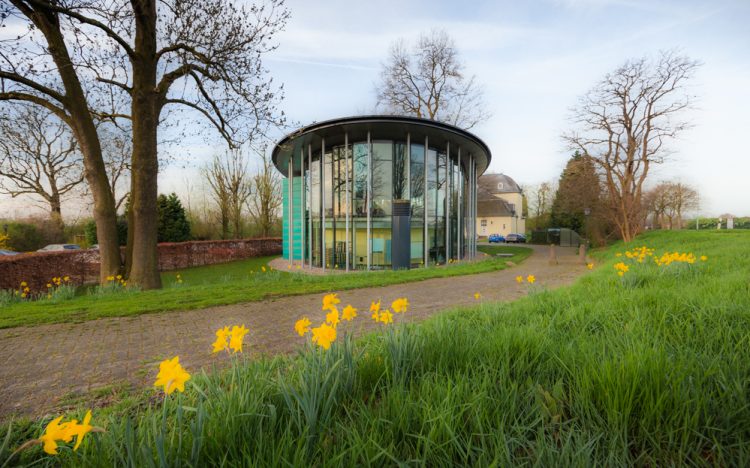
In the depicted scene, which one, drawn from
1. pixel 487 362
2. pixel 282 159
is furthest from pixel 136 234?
pixel 282 159

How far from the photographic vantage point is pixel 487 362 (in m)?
2.22

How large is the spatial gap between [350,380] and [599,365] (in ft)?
5.02

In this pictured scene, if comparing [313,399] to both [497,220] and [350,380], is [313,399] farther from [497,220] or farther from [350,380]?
[497,220]

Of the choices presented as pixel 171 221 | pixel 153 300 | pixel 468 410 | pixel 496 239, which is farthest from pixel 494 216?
pixel 468 410

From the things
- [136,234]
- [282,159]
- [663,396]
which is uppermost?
[282,159]

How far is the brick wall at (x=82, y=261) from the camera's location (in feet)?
33.8

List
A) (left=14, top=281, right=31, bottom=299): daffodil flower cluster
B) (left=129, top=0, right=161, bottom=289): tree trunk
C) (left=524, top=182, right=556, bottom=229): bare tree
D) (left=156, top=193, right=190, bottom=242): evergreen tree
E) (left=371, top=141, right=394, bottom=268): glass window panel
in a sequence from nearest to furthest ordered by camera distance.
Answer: (left=14, top=281, right=31, bottom=299): daffodil flower cluster < (left=129, top=0, right=161, bottom=289): tree trunk < (left=371, top=141, right=394, bottom=268): glass window panel < (left=156, top=193, right=190, bottom=242): evergreen tree < (left=524, top=182, right=556, bottom=229): bare tree

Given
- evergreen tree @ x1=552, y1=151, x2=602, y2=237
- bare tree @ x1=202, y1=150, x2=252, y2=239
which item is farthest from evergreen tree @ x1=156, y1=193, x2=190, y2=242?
evergreen tree @ x1=552, y1=151, x2=602, y2=237

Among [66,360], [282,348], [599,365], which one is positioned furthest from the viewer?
[282,348]

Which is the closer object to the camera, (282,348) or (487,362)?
(487,362)

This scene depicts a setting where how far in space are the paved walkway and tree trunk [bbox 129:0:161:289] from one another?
376cm

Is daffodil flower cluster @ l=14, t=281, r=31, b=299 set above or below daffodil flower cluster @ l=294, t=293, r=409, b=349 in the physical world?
below

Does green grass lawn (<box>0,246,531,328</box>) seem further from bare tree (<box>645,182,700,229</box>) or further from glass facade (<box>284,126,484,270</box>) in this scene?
bare tree (<box>645,182,700,229</box>)

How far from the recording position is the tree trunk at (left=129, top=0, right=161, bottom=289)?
8156 mm
